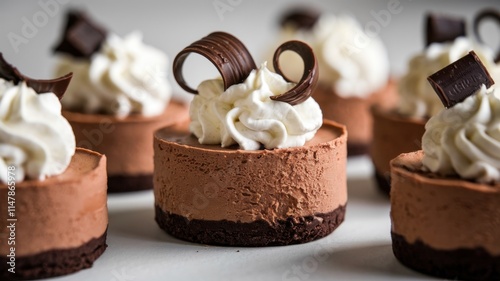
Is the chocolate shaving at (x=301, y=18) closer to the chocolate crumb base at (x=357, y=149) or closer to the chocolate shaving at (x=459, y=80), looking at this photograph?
the chocolate crumb base at (x=357, y=149)

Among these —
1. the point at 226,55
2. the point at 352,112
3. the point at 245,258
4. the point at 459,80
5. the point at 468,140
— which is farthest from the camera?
the point at 352,112

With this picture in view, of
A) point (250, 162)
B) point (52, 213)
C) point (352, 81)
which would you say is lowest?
point (52, 213)

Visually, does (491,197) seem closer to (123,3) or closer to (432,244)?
(432,244)

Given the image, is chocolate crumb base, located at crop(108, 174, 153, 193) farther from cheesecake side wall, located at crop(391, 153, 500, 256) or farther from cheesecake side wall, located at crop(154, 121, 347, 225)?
cheesecake side wall, located at crop(391, 153, 500, 256)

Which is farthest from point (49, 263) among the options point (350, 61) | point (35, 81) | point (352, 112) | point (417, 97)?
point (350, 61)

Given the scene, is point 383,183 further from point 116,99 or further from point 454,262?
point 116,99

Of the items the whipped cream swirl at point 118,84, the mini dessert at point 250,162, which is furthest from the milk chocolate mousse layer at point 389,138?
the whipped cream swirl at point 118,84

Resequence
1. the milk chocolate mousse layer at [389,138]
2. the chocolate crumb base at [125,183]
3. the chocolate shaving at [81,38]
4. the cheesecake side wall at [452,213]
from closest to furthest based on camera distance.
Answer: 1. the cheesecake side wall at [452,213]
2. the milk chocolate mousse layer at [389,138]
3. the chocolate crumb base at [125,183]
4. the chocolate shaving at [81,38]
